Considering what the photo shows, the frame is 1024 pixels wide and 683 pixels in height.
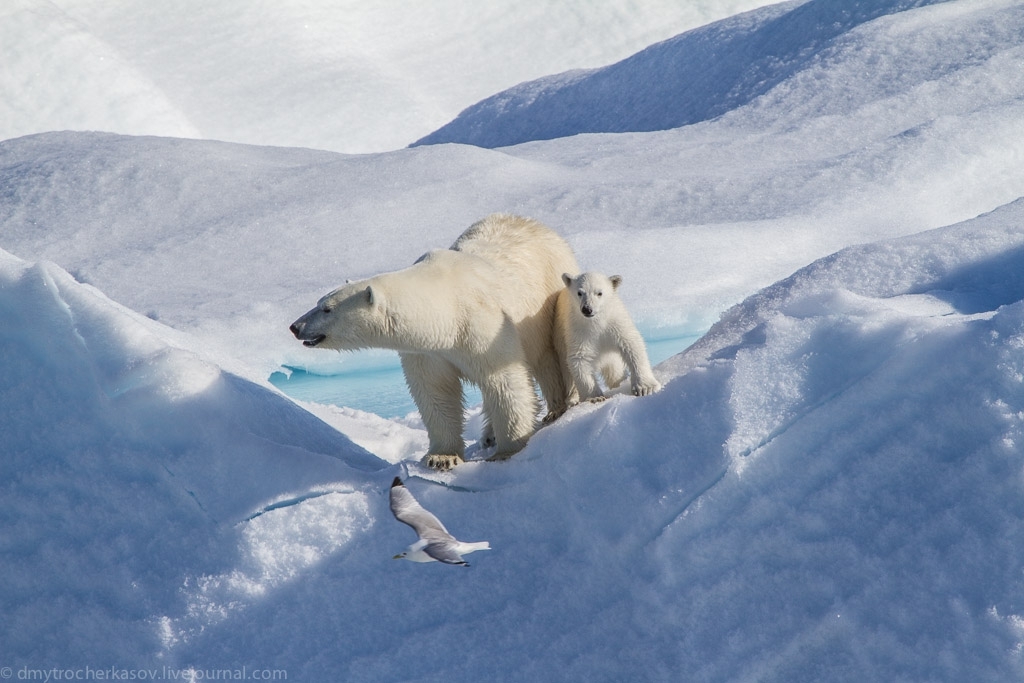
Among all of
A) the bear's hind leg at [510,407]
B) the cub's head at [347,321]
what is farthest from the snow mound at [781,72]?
the cub's head at [347,321]

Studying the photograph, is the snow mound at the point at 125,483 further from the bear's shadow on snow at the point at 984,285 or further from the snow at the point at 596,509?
the bear's shadow on snow at the point at 984,285

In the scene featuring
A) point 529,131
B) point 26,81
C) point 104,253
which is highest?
point 26,81

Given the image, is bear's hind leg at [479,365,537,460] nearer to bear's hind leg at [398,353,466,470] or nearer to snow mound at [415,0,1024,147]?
bear's hind leg at [398,353,466,470]

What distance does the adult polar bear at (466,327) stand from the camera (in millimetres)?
2629

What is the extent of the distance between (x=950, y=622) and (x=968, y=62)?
737 cm

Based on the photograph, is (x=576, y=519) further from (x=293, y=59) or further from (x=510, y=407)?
(x=293, y=59)

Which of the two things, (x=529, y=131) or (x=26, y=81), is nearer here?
(x=529, y=131)

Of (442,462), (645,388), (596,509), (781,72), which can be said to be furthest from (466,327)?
(781,72)

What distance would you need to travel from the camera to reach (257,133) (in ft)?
51.3

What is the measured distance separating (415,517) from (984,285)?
189 centimetres

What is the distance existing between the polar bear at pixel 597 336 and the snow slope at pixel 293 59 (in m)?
12.6

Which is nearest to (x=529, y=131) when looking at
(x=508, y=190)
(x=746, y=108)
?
(x=746, y=108)

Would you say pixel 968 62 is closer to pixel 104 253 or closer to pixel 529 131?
pixel 529 131

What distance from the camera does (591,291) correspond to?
2949mm
